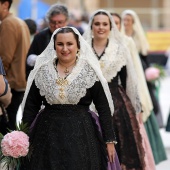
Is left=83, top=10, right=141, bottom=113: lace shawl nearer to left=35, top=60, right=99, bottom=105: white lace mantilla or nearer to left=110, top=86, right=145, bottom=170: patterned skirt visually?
left=110, top=86, right=145, bottom=170: patterned skirt

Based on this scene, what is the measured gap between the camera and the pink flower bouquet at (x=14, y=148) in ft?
20.1

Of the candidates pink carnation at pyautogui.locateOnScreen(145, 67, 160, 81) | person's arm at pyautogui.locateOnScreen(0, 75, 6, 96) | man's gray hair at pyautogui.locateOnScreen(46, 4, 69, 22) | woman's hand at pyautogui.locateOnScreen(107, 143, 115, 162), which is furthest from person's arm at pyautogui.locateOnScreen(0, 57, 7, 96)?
pink carnation at pyautogui.locateOnScreen(145, 67, 160, 81)

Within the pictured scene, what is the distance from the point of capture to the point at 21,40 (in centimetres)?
826

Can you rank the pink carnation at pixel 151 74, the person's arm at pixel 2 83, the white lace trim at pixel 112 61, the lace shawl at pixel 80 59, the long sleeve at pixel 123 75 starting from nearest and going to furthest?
the lace shawl at pixel 80 59 → the person's arm at pixel 2 83 → the white lace trim at pixel 112 61 → the long sleeve at pixel 123 75 → the pink carnation at pixel 151 74

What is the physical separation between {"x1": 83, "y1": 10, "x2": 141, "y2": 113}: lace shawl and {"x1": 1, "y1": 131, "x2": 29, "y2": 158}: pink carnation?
1.85 m

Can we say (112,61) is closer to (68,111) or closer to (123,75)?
(123,75)

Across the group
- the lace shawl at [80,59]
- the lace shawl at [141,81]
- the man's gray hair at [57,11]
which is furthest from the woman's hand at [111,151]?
the lace shawl at [141,81]

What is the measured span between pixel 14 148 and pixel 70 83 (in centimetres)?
63

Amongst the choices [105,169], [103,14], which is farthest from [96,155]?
[103,14]

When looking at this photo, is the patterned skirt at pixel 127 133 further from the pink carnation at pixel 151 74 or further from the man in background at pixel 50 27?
the pink carnation at pixel 151 74

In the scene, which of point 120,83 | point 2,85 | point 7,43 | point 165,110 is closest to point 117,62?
point 120,83

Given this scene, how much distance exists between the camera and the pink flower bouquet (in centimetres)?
612

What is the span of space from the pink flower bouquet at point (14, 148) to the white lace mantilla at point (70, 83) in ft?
1.06

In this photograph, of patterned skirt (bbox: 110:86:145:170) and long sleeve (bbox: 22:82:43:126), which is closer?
long sleeve (bbox: 22:82:43:126)
